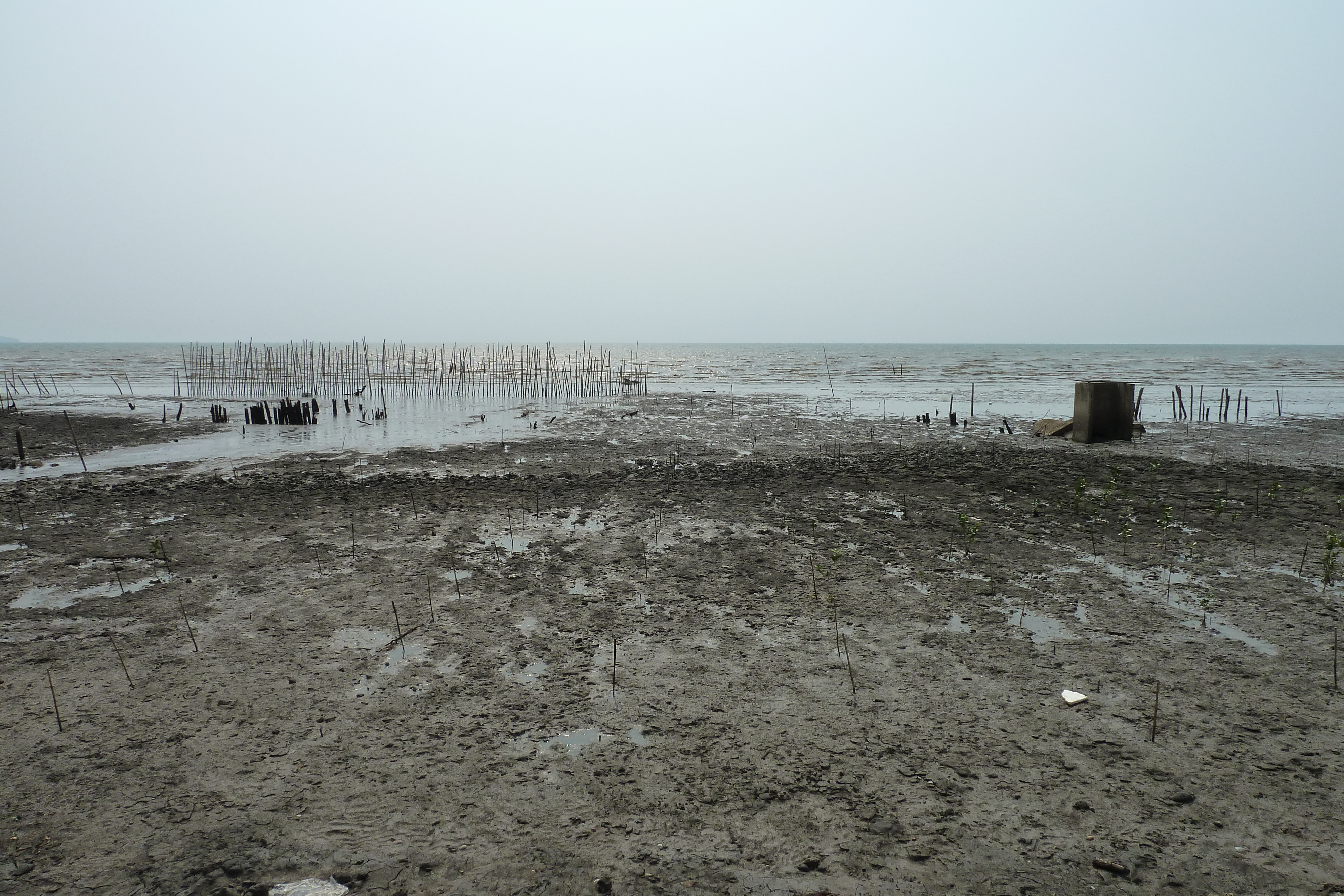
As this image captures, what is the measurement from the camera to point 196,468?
530 inches

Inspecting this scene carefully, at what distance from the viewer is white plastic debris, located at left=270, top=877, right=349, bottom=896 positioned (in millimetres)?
2938

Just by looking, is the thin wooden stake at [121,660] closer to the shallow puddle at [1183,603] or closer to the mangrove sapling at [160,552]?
the mangrove sapling at [160,552]

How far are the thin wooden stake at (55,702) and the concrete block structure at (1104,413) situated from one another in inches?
720

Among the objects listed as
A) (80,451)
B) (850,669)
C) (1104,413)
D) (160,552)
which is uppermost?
(1104,413)

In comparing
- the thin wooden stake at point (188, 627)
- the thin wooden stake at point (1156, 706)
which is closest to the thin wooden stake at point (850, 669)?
the thin wooden stake at point (1156, 706)

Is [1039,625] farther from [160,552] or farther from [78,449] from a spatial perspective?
[78,449]

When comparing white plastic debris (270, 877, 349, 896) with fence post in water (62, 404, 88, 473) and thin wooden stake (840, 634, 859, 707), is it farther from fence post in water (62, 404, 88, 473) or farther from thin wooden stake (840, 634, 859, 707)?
fence post in water (62, 404, 88, 473)

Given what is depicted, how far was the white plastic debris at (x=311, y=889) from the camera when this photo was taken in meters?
2.94

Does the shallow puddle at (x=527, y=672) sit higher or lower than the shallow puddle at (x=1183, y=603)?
lower

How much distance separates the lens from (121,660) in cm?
500

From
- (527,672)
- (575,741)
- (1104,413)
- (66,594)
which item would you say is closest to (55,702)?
(66,594)

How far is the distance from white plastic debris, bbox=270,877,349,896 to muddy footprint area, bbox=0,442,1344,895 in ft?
0.17

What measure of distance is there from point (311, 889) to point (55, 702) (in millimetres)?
2778

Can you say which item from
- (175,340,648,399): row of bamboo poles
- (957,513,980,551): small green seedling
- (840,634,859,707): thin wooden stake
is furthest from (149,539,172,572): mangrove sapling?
(175,340,648,399): row of bamboo poles
